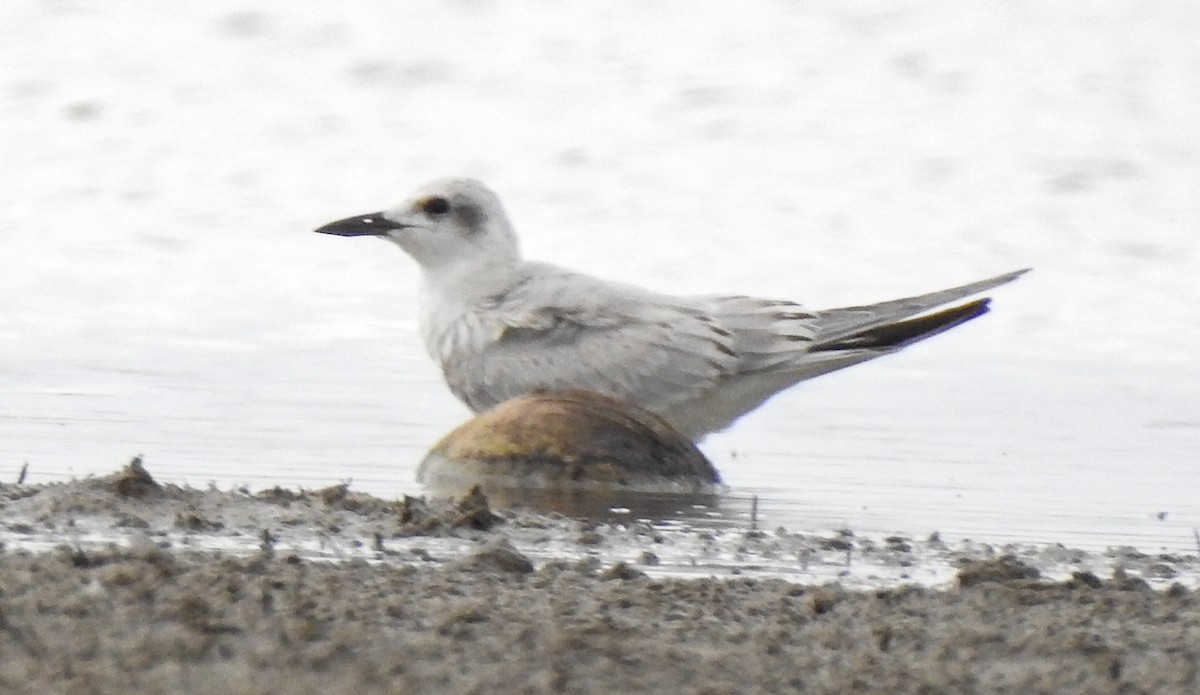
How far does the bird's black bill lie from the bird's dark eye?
9 centimetres

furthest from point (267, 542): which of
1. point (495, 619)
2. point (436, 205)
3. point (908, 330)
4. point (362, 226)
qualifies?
point (908, 330)

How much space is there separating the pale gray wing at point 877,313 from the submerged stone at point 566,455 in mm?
1194

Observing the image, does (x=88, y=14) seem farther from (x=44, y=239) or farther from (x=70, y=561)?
(x=70, y=561)

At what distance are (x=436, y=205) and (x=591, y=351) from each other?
2.63ft

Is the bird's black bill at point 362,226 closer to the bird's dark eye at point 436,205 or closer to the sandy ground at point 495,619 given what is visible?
the bird's dark eye at point 436,205

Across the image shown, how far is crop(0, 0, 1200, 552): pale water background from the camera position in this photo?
20.8ft

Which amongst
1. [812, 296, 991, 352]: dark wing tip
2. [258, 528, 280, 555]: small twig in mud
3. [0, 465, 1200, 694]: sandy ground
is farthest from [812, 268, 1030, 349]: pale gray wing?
[258, 528, 280, 555]: small twig in mud

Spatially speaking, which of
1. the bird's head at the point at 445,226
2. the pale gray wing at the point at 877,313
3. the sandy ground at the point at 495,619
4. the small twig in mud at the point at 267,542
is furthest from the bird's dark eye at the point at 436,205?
the small twig in mud at the point at 267,542

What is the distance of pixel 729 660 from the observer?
11.4 ft

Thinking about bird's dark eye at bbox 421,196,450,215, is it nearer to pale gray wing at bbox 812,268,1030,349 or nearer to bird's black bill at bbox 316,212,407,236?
bird's black bill at bbox 316,212,407,236

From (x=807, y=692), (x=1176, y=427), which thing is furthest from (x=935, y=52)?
(x=807, y=692)

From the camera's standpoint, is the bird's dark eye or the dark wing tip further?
the bird's dark eye

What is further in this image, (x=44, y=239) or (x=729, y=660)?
(x=44, y=239)

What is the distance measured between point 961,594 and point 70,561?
156 cm
